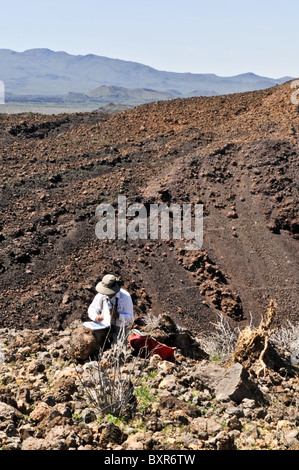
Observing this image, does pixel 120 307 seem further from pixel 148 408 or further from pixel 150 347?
pixel 148 408

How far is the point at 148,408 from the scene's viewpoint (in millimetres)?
3832

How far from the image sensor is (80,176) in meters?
12.1

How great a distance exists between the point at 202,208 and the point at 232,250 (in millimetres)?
1255

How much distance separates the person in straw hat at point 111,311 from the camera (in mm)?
4969

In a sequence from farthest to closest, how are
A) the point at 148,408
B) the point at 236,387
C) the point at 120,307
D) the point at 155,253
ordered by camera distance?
the point at 155,253, the point at 120,307, the point at 236,387, the point at 148,408

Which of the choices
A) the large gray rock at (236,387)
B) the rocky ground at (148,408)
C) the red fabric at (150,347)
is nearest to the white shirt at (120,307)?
the red fabric at (150,347)

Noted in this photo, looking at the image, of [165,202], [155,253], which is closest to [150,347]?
[155,253]

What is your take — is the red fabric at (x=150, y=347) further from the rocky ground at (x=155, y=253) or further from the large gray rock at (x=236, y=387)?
the large gray rock at (x=236, y=387)

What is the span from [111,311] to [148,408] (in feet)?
4.37

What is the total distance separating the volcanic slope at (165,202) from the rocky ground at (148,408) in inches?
128

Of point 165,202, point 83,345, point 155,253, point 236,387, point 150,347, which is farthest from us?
point 165,202

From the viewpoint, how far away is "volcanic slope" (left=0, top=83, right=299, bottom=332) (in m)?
8.91

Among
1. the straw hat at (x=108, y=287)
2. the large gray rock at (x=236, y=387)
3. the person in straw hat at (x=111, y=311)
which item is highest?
the straw hat at (x=108, y=287)

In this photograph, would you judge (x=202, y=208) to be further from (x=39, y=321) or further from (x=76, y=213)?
(x=39, y=321)
